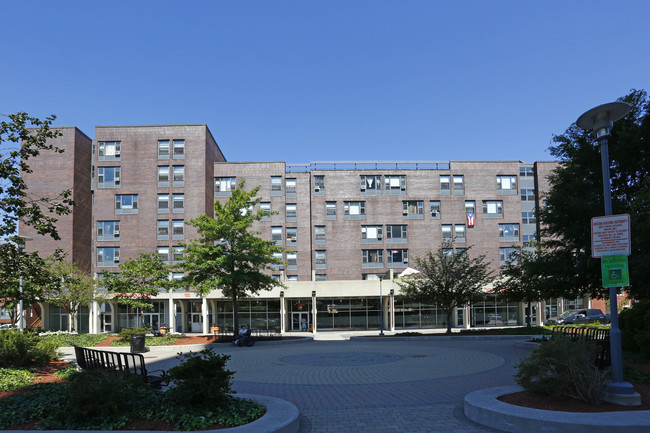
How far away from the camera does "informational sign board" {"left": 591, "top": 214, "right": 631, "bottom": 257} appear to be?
8.67 metres

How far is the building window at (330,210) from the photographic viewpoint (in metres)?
49.8

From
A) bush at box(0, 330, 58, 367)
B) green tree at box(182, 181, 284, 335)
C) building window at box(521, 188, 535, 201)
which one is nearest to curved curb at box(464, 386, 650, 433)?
bush at box(0, 330, 58, 367)

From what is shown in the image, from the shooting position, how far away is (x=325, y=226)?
163 ft

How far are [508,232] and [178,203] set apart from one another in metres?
32.5

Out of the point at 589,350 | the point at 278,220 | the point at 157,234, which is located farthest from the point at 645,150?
the point at 157,234

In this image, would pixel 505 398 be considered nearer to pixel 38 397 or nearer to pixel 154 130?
pixel 38 397

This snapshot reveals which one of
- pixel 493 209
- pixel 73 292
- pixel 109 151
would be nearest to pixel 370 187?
pixel 493 209

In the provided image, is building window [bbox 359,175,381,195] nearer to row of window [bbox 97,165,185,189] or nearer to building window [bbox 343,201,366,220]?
building window [bbox 343,201,366,220]

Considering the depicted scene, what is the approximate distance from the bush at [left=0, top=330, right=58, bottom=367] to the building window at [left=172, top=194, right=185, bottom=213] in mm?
33498

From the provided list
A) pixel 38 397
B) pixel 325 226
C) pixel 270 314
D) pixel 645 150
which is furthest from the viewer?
pixel 325 226

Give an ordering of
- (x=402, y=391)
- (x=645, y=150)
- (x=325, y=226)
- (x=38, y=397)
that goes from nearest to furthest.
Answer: (x=38, y=397), (x=402, y=391), (x=645, y=150), (x=325, y=226)

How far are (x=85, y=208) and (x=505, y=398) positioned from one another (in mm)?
47571

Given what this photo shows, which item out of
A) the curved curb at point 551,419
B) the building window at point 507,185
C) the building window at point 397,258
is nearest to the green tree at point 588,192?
the curved curb at point 551,419

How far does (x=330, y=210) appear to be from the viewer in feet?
164
